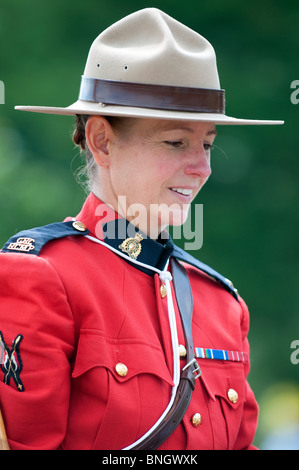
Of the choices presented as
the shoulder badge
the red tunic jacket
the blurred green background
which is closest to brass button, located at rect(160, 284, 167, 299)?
the red tunic jacket

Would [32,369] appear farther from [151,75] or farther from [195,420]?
[151,75]

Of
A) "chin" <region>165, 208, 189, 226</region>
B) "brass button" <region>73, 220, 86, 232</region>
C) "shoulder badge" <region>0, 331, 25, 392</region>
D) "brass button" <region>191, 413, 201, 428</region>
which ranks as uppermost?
"chin" <region>165, 208, 189, 226</region>

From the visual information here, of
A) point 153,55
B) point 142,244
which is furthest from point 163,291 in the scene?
point 153,55

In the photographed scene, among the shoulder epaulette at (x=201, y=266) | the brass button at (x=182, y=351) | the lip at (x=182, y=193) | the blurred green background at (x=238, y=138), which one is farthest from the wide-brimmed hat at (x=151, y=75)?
Answer: the blurred green background at (x=238, y=138)

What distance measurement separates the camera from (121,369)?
7.09ft

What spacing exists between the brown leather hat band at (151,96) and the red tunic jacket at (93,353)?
330 mm

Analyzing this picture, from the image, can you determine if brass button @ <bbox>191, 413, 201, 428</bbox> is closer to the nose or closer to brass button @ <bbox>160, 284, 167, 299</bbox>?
brass button @ <bbox>160, 284, 167, 299</bbox>

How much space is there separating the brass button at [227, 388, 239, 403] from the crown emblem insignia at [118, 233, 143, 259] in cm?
51

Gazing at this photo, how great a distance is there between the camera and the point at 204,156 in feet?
7.77

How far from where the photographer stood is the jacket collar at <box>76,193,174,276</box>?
7.82ft

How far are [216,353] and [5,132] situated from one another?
3.81 m

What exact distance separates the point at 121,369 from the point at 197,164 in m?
0.64

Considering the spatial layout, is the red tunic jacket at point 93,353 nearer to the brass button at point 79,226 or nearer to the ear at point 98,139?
the brass button at point 79,226

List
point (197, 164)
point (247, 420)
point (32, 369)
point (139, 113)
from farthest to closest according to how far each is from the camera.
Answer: point (247, 420) < point (197, 164) < point (139, 113) < point (32, 369)
